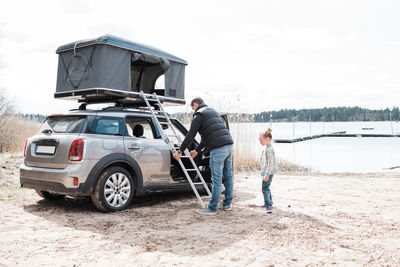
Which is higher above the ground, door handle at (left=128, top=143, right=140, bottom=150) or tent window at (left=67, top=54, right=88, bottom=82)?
tent window at (left=67, top=54, right=88, bottom=82)

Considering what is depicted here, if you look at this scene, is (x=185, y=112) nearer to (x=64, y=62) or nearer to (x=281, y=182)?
(x=281, y=182)

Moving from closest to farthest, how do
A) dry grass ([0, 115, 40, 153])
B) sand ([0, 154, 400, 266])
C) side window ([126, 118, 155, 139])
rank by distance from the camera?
sand ([0, 154, 400, 266]) < side window ([126, 118, 155, 139]) < dry grass ([0, 115, 40, 153])

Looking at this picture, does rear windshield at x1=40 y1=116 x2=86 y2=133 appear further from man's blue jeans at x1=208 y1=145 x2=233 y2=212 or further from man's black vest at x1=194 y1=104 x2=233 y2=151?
man's blue jeans at x1=208 y1=145 x2=233 y2=212

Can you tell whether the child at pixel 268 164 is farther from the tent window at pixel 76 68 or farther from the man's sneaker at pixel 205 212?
the tent window at pixel 76 68

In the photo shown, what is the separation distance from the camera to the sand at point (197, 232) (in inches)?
154

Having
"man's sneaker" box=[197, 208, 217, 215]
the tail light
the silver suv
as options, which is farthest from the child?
the tail light

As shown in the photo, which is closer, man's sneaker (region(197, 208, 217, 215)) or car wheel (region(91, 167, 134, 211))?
car wheel (region(91, 167, 134, 211))

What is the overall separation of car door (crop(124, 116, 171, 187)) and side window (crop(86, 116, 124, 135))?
0.17 metres

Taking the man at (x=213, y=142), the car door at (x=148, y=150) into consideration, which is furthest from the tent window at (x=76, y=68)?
the man at (x=213, y=142)

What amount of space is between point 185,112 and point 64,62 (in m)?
6.70

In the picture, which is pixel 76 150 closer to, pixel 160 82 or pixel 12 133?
pixel 160 82

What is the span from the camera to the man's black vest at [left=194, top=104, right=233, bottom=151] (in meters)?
6.01

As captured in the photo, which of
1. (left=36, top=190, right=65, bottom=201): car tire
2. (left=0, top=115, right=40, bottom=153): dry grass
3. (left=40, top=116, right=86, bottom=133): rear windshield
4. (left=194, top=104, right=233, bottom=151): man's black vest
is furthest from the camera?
(left=0, top=115, right=40, bottom=153): dry grass

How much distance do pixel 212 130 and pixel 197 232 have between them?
1782 millimetres
